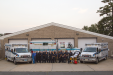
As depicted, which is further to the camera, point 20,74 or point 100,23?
point 100,23

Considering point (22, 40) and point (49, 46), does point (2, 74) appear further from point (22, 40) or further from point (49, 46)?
point (22, 40)

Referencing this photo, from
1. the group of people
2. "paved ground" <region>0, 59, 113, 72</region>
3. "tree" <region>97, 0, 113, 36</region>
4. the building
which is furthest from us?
"tree" <region>97, 0, 113, 36</region>

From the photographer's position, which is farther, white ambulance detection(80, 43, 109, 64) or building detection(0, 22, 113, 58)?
building detection(0, 22, 113, 58)

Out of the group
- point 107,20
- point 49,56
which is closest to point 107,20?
point 107,20

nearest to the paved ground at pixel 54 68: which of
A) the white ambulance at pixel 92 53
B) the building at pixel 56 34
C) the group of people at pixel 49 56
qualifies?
the white ambulance at pixel 92 53

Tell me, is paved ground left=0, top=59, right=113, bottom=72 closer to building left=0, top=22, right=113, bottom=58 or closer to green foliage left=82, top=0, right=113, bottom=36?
building left=0, top=22, right=113, bottom=58

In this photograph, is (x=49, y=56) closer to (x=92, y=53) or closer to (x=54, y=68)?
(x=54, y=68)

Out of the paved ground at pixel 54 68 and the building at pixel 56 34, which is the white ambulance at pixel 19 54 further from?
the building at pixel 56 34

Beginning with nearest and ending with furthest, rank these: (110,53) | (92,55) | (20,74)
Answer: (20,74) < (92,55) < (110,53)

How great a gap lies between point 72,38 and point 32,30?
6.74 m

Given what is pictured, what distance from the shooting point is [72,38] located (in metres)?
23.3

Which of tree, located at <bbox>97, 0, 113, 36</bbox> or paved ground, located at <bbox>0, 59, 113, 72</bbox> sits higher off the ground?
tree, located at <bbox>97, 0, 113, 36</bbox>

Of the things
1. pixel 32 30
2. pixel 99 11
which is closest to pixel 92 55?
pixel 32 30

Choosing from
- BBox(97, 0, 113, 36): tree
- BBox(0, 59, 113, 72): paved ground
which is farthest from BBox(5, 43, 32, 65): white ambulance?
BBox(97, 0, 113, 36): tree
